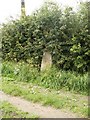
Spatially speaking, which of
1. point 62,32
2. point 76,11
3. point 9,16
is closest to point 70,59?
point 62,32

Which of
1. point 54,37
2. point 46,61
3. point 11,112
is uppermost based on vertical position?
point 54,37

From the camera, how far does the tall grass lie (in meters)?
7.15

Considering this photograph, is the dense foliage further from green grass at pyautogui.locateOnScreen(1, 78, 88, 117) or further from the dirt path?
the dirt path

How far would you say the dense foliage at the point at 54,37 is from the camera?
296 inches

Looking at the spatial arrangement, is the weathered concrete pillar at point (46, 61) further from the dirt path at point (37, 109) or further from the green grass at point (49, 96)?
the dirt path at point (37, 109)

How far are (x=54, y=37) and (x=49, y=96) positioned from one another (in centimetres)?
201

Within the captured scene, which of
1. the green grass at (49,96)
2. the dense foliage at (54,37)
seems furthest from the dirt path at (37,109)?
the dense foliage at (54,37)

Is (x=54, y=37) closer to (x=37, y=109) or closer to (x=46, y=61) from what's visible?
(x=46, y=61)

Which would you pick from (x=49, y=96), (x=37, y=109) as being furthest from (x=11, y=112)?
(x=49, y=96)

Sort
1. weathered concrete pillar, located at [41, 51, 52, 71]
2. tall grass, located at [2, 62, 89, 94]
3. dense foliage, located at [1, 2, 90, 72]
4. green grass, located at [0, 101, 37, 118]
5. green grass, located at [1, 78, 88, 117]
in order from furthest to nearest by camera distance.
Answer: weathered concrete pillar, located at [41, 51, 52, 71]
dense foliage, located at [1, 2, 90, 72]
tall grass, located at [2, 62, 89, 94]
green grass, located at [1, 78, 88, 117]
green grass, located at [0, 101, 37, 118]

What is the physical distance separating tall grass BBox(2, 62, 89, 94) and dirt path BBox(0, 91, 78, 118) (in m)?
1.23

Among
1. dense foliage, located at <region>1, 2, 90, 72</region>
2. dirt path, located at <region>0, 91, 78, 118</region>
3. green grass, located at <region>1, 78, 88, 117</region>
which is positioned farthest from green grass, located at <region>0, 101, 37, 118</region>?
dense foliage, located at <region>1, 2, 90, 72</region>

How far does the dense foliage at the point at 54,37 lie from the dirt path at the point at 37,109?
1.85 metres

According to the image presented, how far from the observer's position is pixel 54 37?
318 inches
